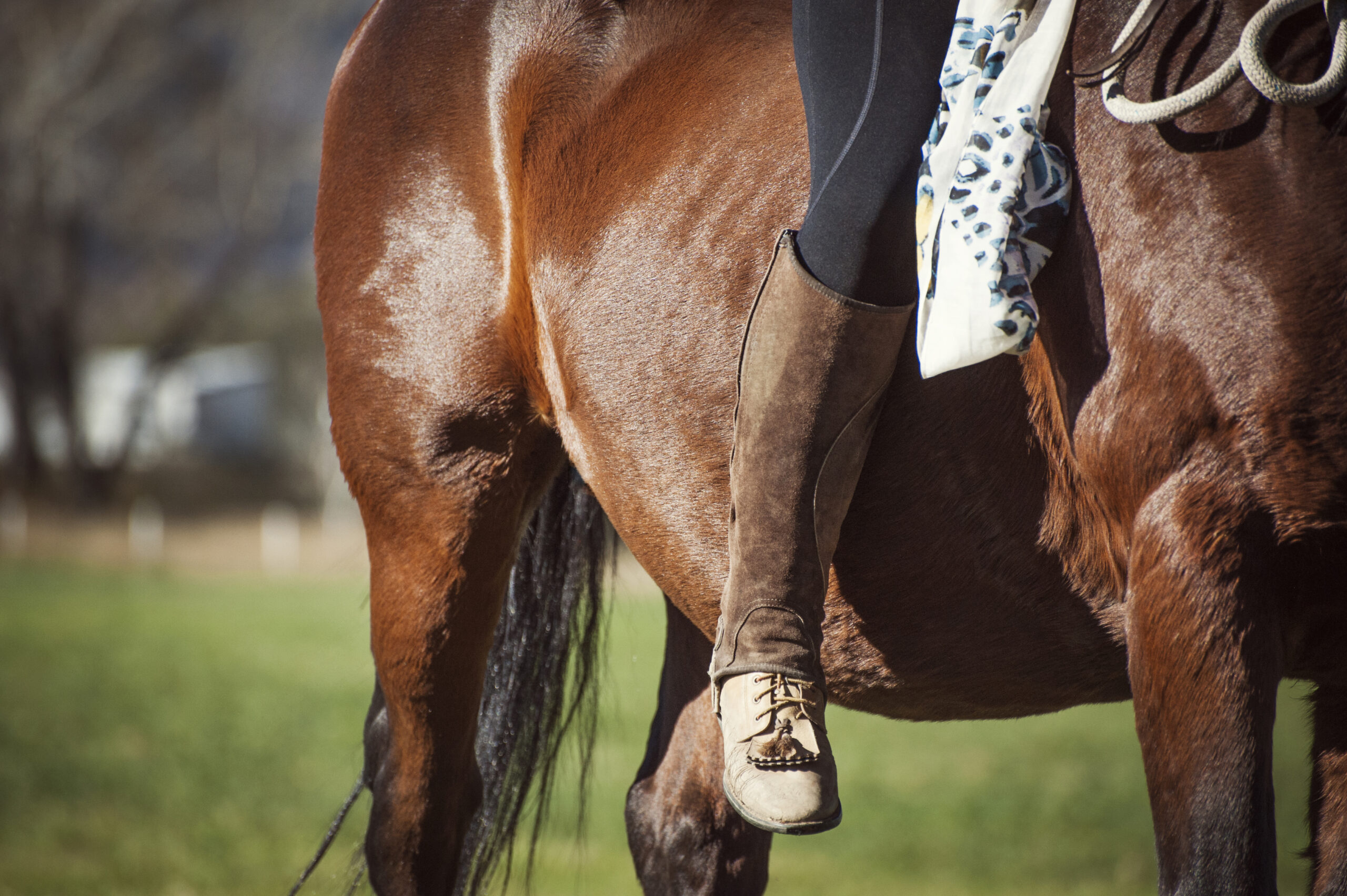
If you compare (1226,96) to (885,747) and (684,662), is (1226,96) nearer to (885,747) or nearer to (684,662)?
(684,662)

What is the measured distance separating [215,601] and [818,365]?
1267 centimetres

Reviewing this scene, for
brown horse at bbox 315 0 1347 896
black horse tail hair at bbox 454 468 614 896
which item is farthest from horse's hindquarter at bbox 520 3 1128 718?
black horse tail hair at bbox 454 468 614 896

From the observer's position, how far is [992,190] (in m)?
1.23

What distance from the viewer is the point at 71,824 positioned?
447 centimetres

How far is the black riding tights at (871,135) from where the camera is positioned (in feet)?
4.47

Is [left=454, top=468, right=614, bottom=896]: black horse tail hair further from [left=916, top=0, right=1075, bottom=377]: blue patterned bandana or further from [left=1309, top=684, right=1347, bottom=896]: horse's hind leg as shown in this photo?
[left=1309, top=684, right=1347, bottom=896]: horse's hind leg

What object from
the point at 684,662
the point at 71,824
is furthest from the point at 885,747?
the point at 684,662

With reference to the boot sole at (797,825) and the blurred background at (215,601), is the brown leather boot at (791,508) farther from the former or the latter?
the blurred background at (215,601)

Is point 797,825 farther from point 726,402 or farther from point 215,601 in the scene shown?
point 215,601

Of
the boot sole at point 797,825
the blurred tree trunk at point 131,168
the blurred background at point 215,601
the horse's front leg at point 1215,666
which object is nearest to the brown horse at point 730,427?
the horse's front leg at point 1215,666

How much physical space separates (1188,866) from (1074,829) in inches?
170

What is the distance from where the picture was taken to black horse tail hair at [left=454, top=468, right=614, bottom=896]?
2.38 metres

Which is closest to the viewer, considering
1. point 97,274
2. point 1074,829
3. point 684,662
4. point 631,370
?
point 631,370

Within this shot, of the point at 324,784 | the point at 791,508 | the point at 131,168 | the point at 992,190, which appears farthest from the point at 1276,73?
the point at 131,168
